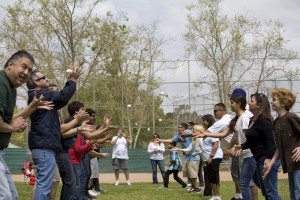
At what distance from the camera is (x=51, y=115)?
22.3 feet

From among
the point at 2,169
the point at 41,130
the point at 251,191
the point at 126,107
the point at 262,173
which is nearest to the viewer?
the point at 2,169

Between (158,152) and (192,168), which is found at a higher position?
(158,152)

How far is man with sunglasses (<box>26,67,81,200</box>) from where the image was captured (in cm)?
652

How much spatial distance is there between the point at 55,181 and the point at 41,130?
3.54ft

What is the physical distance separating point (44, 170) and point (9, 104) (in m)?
1.84

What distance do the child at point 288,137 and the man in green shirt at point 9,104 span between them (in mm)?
3012

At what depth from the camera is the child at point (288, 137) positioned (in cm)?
629

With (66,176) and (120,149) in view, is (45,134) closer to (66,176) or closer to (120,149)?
(66,176)

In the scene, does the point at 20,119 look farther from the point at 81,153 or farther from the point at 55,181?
the point at 81,153

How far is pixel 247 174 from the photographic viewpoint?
25.6ft

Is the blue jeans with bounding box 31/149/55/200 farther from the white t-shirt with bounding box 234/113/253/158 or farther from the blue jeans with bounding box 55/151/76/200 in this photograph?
the white t-shirt with bounding box 234/113/253/158

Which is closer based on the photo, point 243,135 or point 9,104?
point 9,104

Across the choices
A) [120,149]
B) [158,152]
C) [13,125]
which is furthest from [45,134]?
[158,152]

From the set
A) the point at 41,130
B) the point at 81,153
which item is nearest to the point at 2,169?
the point at 41,130
